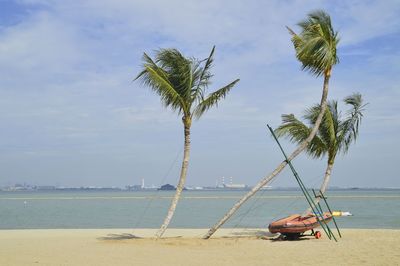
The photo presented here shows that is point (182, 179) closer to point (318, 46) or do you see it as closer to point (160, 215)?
point (318, 46)

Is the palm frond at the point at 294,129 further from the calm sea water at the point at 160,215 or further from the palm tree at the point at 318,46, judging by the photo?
the calm sea water at the point at 160,215

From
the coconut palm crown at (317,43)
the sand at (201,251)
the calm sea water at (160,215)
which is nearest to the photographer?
the sand at (201,251)

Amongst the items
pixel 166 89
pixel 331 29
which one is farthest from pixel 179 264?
pixel 331 29

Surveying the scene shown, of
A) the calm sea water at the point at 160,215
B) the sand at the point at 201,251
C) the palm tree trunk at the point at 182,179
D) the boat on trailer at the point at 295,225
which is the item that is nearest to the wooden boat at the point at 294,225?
the boat on trailer at the point at 295,225

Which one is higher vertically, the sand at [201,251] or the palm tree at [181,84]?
the palm tree at [181,84]

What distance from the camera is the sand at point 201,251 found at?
11484 mm

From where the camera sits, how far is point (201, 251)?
13.5 m

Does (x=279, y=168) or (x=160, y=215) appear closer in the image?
(x=279, y=168)

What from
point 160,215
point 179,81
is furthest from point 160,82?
point 160,215

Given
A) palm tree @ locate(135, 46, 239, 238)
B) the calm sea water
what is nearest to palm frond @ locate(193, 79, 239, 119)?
palm tree @ locate(135, 46, 239, 238)

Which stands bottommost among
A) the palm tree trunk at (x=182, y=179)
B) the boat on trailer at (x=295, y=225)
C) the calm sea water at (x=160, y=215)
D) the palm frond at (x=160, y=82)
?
the calm sea water at (x=160, y=215)

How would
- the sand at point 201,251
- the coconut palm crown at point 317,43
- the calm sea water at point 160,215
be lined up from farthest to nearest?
the calm sea water at point 160,215 → the coconut palm crown at point 317,43 → the sand at point 201,251

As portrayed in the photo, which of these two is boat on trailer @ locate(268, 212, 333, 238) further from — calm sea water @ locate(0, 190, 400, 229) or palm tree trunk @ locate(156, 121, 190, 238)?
calm sea water @ locate(0, 190, 400, 229)

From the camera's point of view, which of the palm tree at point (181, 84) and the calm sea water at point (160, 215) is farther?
the calm sea water at point (160, 215)
